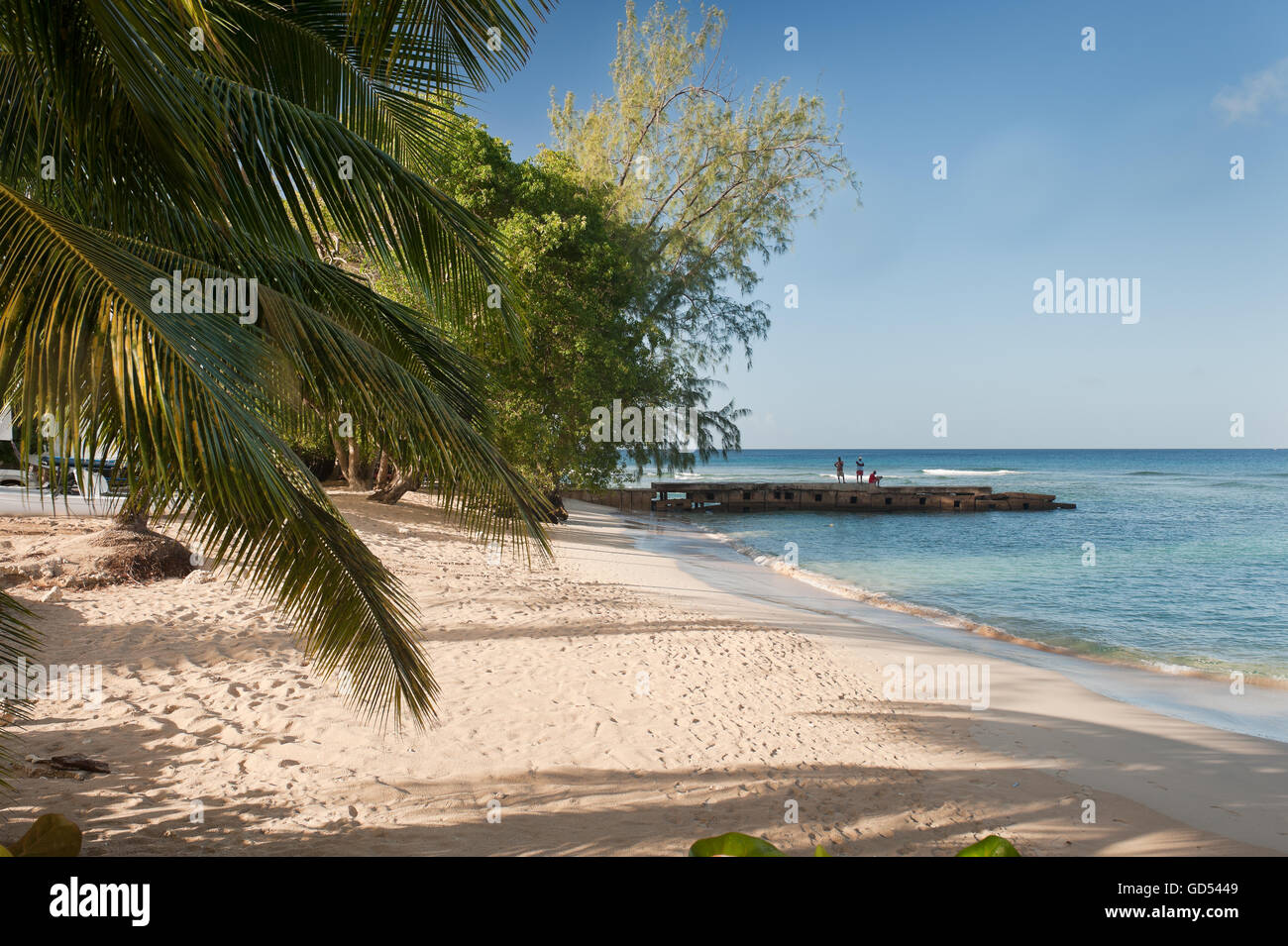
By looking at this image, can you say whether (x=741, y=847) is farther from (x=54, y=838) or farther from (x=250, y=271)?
(x=250, y=271)

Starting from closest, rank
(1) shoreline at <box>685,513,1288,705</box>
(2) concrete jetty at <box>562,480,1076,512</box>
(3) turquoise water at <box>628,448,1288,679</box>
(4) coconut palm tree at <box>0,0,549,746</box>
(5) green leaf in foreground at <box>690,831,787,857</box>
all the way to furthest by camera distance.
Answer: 1. (5) green leaf in foreground at <box>690,831,787,857</box>
2. (4) coconut palm tree at <box>0,0,549,746</box>
3. (1) shoreline at <box>685,513,1288,705</box>
4. (3) turquoise water at <box>628,448,1288,679</box>
5. (2) concrete jetty at <box>562,480,1076,512</box>

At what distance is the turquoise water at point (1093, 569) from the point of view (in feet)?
47.5

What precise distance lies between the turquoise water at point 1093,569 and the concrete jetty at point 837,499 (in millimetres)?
2486

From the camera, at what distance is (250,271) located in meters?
4.78

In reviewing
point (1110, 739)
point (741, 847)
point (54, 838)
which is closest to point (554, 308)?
point (1110, 739)

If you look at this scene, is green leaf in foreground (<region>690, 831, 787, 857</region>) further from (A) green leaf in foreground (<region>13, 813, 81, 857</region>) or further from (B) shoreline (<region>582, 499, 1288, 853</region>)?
(B) shoreline (<region>582, 499, 1288, 853</region>)

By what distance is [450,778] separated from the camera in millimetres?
5555

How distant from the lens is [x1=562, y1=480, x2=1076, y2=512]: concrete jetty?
148ft

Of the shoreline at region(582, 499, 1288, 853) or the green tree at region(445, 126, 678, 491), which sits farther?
the green tree at region(445, 126, 678, 491)

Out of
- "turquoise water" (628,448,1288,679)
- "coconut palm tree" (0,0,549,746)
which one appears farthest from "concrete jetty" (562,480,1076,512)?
"coconut palm tree" (0,0,549,746)

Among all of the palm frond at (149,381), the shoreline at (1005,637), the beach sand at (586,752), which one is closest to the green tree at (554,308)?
the beach sand at (586,752)

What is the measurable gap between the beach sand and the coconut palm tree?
1.58 meters

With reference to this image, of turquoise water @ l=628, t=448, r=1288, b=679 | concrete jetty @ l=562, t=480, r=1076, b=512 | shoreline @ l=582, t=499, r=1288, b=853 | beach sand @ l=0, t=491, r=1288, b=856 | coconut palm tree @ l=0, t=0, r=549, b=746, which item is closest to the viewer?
coconut palm tree @ l=0, t=0, r=549, b=746
